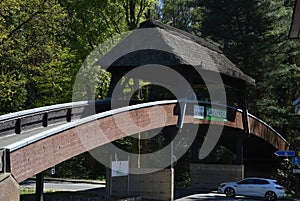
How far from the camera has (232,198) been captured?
28.4 metres

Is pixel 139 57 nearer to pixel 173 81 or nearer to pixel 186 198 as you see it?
pixel 173 81

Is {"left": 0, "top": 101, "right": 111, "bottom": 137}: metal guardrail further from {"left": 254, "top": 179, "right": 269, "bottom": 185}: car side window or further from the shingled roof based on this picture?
{"left": 254, "top": 179, "right": 269, "bottom": 185}: car side window

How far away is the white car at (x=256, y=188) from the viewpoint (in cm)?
2762

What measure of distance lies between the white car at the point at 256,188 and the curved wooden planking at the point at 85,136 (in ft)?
13.7

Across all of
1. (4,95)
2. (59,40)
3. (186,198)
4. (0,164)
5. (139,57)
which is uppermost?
(59,40)

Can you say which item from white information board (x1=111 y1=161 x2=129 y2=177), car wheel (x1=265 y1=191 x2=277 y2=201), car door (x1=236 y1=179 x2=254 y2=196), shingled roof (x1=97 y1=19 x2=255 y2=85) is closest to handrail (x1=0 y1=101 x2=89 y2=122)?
white information board (x1=111 y1=161 x2=129 y2=177)

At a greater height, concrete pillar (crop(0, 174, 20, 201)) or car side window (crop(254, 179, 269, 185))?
concrete pillar (crop(0, 174, 20, 201))

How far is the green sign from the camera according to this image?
28.7 meters

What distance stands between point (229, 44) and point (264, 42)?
11.1 feet

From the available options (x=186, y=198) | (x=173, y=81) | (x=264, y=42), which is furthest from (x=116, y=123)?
(x=264, y=42)

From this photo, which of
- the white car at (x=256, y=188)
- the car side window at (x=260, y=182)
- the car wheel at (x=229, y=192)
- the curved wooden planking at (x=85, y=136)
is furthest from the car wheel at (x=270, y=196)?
the curved wooden planking at (x=85, y=136)

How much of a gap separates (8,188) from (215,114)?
18.7m

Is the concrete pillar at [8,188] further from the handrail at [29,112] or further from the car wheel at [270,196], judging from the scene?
the car wheel at [270,196]

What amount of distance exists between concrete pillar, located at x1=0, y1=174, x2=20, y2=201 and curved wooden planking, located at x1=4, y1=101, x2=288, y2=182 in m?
0.72
